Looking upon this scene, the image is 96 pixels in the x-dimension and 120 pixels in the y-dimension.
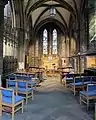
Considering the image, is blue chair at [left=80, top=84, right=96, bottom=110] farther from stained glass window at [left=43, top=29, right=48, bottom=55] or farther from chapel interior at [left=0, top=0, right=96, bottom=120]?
stained glass window at [left=43, top=29, right=48, bottom=55]

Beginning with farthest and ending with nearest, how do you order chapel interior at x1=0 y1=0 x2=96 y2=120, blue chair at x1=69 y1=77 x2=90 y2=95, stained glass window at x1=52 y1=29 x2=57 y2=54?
stained glass window at x1=52 y1=29 x2=57 y2=54 → blue chair at x1=69 y1=77 x2=90 y2=95 → chapel interior at x1=0 y1=0 x2=96 y2=120

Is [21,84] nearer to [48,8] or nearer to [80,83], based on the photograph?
[80,83]

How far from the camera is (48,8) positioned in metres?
20.2

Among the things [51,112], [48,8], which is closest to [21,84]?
[51,112]

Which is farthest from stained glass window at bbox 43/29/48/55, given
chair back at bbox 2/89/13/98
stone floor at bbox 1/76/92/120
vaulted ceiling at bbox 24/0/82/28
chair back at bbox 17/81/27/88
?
chair back at bbox 2/89/13/98

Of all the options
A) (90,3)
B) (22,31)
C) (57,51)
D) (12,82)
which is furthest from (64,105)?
(57,51)

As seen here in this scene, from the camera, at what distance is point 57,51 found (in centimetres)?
2508

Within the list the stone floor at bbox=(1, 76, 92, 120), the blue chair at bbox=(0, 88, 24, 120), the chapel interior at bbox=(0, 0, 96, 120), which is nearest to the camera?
the blue chair at bbox=(0, 88, 24, 120)

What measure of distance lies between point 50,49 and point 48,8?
6.38 meters

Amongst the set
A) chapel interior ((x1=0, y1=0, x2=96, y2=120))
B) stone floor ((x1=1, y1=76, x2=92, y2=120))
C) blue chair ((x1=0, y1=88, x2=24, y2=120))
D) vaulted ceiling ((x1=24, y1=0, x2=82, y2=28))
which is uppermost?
vaulted ceiling ((x1=24, y1=0, x2=82, y2=28))

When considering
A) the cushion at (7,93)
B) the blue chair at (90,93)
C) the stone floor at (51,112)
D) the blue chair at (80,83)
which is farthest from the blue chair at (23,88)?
the blue chair at (80,83)

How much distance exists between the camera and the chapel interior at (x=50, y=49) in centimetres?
743

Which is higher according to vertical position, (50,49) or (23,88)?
(50,49)

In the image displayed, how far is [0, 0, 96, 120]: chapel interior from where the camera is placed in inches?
293
